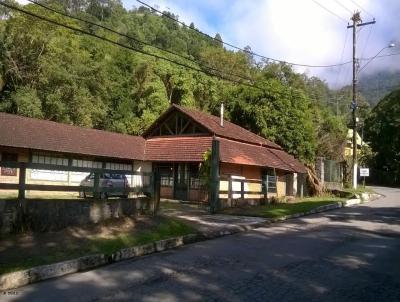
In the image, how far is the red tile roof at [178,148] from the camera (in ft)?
96.4

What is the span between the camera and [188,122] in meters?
32.2

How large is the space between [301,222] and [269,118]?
2219 centimetres

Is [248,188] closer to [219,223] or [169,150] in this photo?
[169,150]

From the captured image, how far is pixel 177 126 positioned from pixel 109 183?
18612mm

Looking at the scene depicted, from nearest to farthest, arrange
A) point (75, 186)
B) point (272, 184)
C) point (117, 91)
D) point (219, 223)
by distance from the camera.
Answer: point (75, 186), point (219, 223), point (272, 184), point (117, 91)

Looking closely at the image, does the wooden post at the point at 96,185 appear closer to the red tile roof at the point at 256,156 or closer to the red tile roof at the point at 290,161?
the red tile roof at the point at 256,156

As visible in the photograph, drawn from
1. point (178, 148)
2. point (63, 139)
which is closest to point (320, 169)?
point (178, 148)

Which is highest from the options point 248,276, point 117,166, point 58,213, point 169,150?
Result: point 169,150

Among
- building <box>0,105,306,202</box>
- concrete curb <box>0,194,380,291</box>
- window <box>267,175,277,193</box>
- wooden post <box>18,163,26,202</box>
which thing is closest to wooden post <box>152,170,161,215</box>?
concrete curb <box>0,194,380,291</box>

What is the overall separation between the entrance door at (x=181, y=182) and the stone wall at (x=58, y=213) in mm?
15651

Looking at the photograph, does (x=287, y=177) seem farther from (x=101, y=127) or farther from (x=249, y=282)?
(x=249, y=282)

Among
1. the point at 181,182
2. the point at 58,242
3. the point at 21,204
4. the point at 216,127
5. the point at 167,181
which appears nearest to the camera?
the point at 58,242

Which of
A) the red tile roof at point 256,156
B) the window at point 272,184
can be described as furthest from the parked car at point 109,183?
the window at point 272,184

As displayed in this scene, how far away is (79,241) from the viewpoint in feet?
36.9
